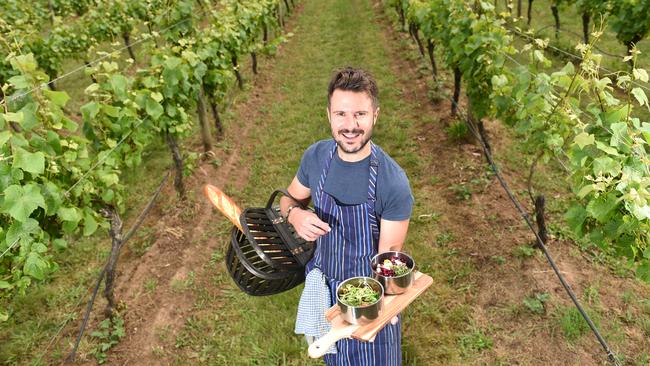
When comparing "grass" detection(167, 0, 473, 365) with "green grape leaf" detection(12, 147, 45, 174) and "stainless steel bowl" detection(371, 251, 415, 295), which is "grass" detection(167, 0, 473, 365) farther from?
"green grape leaf" detection(12, 147, 45, 174)

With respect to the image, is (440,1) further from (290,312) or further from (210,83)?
(290,312)

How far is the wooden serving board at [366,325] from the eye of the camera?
6.28ft

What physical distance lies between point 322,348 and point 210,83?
5.38m

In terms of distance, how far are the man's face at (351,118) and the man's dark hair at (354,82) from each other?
0.02 metres

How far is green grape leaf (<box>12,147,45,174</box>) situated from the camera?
104 inches

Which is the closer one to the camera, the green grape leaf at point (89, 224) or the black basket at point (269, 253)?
the black basket at point (269, 253)

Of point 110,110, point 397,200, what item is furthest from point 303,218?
point 110,110

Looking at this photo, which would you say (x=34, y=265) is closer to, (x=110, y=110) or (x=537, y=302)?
(x=110, y=110)

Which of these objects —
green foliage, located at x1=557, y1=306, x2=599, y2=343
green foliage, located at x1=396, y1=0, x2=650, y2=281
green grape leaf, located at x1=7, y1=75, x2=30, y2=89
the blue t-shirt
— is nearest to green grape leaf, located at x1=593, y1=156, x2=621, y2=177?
green foliage, located at x1=396, y1=0, x2=650, y2=281

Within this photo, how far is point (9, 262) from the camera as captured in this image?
2.97 m

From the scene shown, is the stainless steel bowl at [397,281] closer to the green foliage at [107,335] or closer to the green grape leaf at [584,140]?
the green grape leaf at [584,140]

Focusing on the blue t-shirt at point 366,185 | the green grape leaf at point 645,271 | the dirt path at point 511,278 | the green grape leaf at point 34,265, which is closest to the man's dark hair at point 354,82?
the blue t-shirt at point 366,185

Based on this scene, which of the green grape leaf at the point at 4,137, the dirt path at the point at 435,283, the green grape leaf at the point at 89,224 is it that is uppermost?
the green grape leaf at the point at 4,137

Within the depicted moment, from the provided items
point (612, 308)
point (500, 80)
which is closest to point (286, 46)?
point (500, 80)
